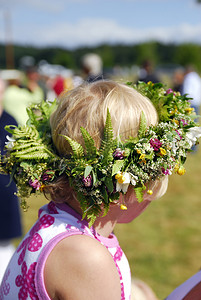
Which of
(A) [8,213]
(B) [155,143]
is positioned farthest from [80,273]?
(A) [8,213]

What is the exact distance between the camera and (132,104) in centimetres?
138

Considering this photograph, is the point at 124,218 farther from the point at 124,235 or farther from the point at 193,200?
the point at 193,200

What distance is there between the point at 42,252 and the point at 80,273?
166 mm

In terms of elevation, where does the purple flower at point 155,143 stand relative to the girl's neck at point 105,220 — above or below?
above

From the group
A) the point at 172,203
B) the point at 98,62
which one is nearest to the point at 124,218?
the point at 172,203

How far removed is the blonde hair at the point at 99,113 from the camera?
52.6 inches

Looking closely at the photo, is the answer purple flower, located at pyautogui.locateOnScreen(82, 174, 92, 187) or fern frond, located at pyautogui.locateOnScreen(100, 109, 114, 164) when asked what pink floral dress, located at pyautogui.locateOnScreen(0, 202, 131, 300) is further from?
fern frond, located at pyautogui.locateOnScreen(100, 109, 114, 164)

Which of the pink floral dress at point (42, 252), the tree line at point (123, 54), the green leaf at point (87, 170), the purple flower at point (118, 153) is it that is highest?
the purple flower at point (118, 153)

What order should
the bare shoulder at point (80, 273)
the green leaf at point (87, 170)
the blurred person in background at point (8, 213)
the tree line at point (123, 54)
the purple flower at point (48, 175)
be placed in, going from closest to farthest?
the bare shoulder at point (80, 273) < the green leaf at point (87, 170) < the purple flower at point (48, 175) < the blurred person in background at point (8, 213) < the tree line at point (123, 54)

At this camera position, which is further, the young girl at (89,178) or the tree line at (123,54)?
the tree line at (123,54)

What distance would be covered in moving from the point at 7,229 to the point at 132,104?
2283 mm

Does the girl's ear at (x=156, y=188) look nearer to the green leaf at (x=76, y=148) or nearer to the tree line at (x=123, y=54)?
the green leaf at (x=76, y=148)

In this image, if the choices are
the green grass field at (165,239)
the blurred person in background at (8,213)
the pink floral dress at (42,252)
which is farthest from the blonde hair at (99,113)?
the green grass field at (165,239)

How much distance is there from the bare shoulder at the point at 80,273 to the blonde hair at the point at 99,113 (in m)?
0.38
